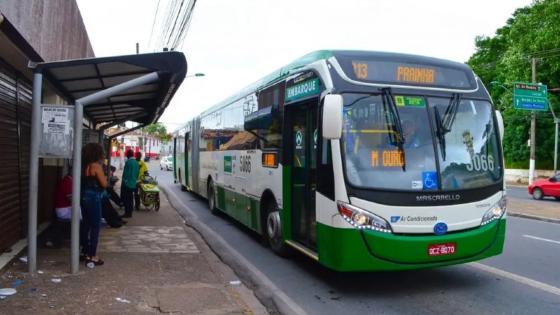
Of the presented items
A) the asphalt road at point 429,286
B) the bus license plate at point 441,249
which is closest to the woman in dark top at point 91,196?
the asphalt road at point 429,286

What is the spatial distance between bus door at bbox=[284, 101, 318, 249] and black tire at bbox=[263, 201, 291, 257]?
53 cm

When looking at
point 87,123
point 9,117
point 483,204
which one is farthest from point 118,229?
point 483,204

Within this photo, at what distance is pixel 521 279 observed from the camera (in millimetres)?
7434

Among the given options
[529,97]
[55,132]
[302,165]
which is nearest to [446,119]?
[302,165]

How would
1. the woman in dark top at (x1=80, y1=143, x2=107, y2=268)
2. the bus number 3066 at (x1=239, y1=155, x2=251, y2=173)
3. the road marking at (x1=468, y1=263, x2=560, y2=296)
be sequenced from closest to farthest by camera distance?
the road marking at (x1=468, y1=263, x2=560, y2=296), the woman in dark top at (x1=80, y1=143, x2=107, y2=268), the bus number 3066 at (x1=239, y1=155, x2=251, y2=173)

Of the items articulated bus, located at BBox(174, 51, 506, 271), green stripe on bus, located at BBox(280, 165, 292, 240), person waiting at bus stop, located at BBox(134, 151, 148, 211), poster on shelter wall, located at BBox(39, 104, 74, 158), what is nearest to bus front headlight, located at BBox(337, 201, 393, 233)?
articulated bus, located at BBox(174, 51, 506, 271)

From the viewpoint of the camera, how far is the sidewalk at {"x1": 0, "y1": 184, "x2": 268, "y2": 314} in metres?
5.58

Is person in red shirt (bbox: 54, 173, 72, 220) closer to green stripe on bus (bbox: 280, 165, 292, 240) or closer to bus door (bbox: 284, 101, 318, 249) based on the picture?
green stripe on bus (bbox: 280, 165, 292, 240)

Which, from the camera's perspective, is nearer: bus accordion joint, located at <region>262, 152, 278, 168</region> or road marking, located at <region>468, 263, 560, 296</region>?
road marking, located at <region>468, 263, 560, 296</region>

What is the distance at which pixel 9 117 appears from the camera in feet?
25.3

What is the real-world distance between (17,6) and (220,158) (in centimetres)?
750

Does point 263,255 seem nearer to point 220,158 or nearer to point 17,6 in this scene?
point 220,158

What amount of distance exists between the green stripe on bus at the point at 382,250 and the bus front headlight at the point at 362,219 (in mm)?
61

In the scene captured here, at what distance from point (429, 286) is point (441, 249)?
969mm
